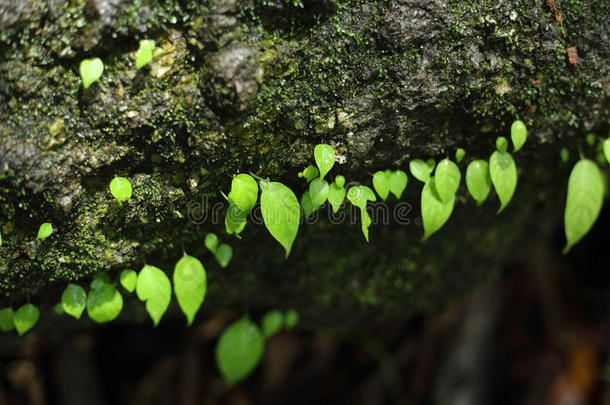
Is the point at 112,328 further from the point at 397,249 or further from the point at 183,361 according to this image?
the point at 397,249

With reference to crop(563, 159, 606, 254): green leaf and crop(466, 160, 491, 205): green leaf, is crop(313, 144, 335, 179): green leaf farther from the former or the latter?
crop(563, 159, 606, 254): green leaf

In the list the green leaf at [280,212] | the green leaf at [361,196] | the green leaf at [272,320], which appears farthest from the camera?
the green leaf at [272,320]

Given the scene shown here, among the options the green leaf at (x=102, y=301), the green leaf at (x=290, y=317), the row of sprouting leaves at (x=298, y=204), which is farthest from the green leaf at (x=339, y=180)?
the green leaf at (x=290, y=317)

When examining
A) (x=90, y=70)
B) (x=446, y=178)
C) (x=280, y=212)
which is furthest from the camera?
(x=446, y=178)

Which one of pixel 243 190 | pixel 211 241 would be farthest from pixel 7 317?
pixel 243 190

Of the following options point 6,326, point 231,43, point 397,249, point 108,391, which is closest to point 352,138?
point 231,43

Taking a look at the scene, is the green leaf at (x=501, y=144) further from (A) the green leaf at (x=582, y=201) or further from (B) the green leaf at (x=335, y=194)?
(B) the green leaf at (x=335, y=194)

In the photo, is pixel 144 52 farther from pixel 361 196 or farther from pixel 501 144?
pixel 501 144
